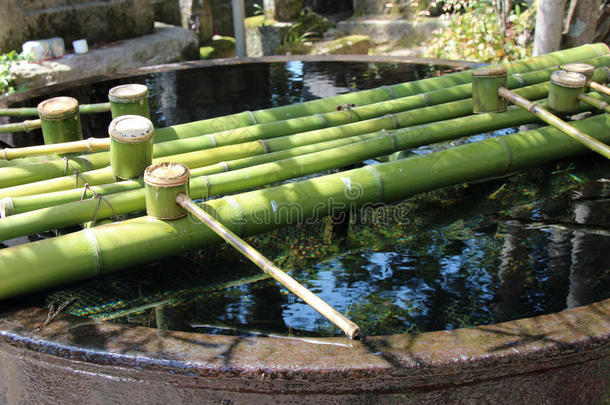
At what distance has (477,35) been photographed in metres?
8.52

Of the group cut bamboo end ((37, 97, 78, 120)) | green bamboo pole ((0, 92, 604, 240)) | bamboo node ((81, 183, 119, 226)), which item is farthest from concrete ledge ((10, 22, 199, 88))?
bamboo node ((81, 183, 119, 226))

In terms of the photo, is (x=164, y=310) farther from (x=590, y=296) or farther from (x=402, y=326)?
(x=590, y=296)

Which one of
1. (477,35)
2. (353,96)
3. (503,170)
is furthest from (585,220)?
(477,35)

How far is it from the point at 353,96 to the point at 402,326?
2.18m

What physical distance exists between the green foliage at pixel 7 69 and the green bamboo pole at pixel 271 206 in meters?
5.82

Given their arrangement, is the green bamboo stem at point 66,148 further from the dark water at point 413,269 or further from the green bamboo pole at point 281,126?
the dark water at point 413,269

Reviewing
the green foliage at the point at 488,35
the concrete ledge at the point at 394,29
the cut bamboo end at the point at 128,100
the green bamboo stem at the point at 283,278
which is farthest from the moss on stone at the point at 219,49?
the green bamboo stem at the point at 283,278

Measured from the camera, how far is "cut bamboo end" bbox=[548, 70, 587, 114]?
131 inches

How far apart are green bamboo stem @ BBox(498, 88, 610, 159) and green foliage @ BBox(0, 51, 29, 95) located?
6.19 m

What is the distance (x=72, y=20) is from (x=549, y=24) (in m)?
6.13

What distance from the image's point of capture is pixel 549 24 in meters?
5.86

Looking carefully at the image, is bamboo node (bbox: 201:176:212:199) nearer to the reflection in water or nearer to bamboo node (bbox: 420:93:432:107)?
the reflection in water

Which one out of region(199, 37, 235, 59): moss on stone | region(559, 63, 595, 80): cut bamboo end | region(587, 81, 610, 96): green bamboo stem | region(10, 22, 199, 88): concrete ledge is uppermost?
region(559, 63, 595, 80): cut bamboo end

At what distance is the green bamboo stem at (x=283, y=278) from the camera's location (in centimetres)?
180
